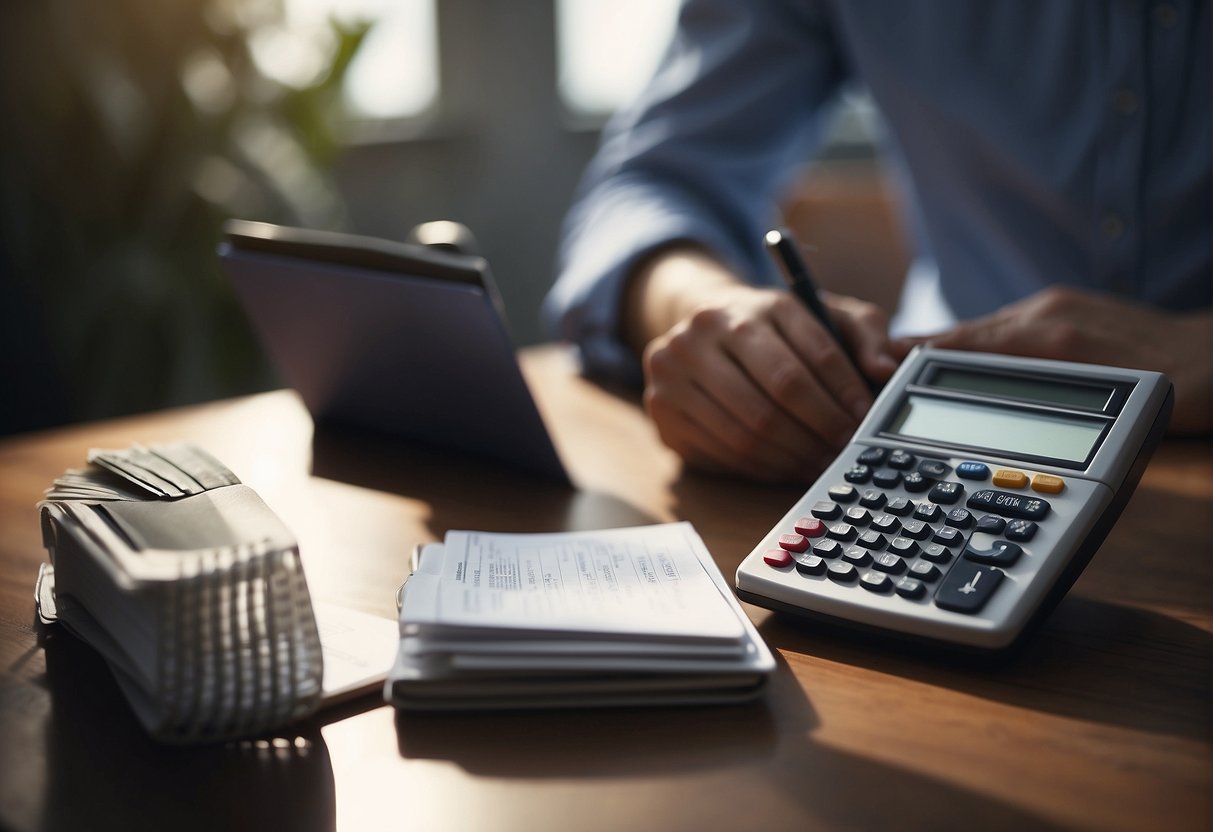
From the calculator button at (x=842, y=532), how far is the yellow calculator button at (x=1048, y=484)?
79 millimetres

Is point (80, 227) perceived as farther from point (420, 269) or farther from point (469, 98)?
point (420, 269)

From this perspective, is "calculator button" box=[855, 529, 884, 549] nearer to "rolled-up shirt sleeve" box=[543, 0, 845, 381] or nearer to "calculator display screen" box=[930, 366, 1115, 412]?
"calculator display screen" box=[930, 366, 1115, 412]

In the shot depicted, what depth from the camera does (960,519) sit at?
1.42ft

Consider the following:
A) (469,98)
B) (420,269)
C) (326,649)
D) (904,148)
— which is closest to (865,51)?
(904,148)

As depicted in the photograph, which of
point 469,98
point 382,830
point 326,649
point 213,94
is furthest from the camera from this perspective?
point 469,98

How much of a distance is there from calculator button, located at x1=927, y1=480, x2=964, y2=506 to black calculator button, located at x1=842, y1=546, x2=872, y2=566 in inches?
1.9

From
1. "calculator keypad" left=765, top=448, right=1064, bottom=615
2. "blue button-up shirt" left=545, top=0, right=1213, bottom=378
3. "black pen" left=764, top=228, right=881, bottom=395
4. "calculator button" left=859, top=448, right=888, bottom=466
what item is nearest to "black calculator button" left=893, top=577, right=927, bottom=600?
"calculator keypad" left=765, top=448, right=1064, bottom=615

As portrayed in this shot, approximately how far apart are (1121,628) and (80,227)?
187cm

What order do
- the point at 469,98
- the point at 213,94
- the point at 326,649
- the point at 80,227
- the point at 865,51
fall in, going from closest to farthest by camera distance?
1. the point at 326,649
2. the point at 865,51
3. the point at 80,227
4. the point at 213,94
5. the point at 469,98

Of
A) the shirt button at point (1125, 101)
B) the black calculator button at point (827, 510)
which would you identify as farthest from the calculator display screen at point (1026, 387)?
the shirt button at point (1125, 101)

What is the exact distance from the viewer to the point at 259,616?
348 millimetres

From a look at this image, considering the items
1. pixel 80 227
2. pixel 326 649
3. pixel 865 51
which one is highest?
pixel 865 51

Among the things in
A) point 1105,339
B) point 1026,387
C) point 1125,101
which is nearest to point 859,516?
point 1026,387

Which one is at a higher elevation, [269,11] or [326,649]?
[269,11]
